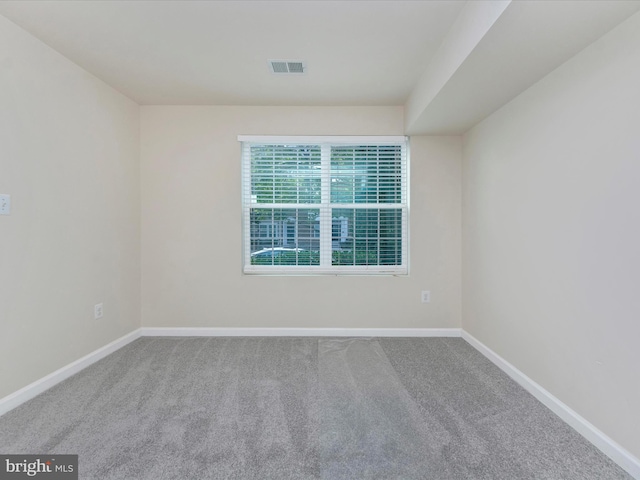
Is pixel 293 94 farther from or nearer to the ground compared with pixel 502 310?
farther from the ground

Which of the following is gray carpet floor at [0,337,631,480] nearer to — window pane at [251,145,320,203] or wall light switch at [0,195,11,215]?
wall light switch at [0,195,11,215]

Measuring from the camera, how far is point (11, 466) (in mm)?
1447

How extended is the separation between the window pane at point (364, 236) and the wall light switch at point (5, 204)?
8.35ft

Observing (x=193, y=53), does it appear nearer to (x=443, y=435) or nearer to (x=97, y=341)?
(x=97, y=341)

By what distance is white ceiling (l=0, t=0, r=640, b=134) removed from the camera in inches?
60.5

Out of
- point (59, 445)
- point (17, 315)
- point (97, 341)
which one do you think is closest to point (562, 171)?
point (59, 445)

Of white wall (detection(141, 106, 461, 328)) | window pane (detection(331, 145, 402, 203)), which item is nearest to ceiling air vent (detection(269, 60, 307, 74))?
white wall (detection(141, 106, 461, 328))

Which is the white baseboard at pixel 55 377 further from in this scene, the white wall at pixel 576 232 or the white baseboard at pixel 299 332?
the white wall at pixel 576 232

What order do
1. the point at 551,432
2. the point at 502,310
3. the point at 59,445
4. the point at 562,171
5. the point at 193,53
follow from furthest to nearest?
1. the point at 502,310
2. the point at 193,53
3. the point at 562,171
4. the point at 551,432
5. the point at 59,445

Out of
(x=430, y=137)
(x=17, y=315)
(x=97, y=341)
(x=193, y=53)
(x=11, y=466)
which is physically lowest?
(x=11, y=466)

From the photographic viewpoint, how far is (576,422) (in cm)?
170

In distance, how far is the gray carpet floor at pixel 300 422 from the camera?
4.71ft

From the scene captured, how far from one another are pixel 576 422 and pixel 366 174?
2553 mm

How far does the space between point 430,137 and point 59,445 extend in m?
3.73
